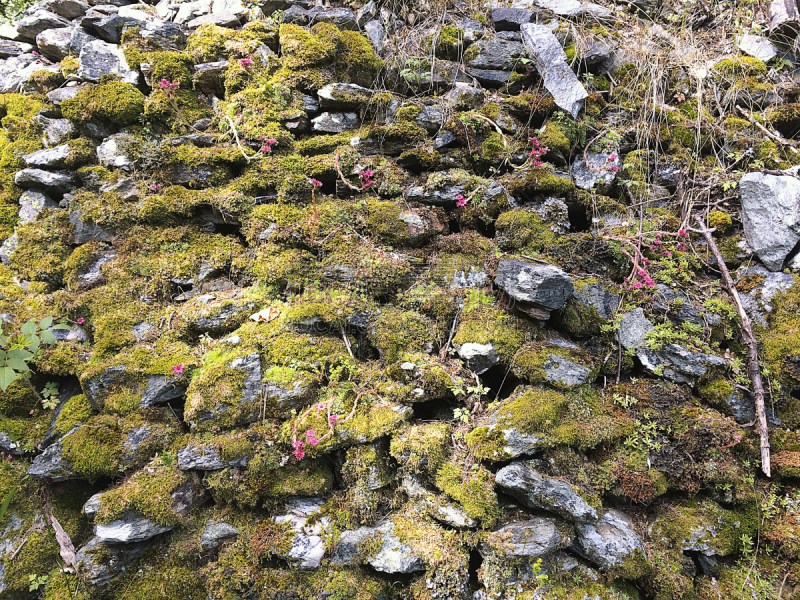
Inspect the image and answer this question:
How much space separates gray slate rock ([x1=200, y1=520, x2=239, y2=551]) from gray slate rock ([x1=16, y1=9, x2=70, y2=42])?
769cm

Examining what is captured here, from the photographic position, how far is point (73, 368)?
3.89 meters

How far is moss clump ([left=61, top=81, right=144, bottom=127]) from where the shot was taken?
16.3ft

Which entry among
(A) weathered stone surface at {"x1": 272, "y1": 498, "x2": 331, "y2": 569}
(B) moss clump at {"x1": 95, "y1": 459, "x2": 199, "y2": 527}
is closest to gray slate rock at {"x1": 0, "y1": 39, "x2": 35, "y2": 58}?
(B) moss clump at {"x1": 95, "y1": 459, "x2": 199, "y2": 527}

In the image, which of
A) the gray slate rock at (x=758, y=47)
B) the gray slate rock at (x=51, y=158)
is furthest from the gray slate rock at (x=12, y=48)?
the gray slate rock at (x=758, y=47)

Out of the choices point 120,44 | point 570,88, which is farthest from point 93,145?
point 570,88

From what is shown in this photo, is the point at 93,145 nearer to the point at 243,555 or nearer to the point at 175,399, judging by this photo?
the point at 175,399

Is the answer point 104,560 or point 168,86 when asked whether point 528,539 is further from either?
point 168,86

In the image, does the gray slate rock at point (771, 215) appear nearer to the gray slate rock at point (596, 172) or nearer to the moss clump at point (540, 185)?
the gray slate rock at point (596, 172)

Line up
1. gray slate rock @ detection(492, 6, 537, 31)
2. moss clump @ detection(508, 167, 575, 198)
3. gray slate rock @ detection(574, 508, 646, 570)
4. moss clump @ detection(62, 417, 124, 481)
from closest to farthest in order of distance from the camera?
gray slate rock @ detection(574, 508, 646, 570) < moss clump @ detection(62, 417, 124, 481) < moss clump @ detection(508, 167, 575, 198) < gray slate rock @ detection(492, 6, 537, 31)

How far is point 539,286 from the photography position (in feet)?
12.1

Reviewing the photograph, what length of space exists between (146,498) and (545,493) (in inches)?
123

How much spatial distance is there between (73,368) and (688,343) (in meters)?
5.84

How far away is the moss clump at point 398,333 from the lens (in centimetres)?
388

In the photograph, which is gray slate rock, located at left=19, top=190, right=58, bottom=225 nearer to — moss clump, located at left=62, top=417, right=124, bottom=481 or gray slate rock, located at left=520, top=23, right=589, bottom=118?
moss clump, located at left=62, top=417, right=124, bottom=481
